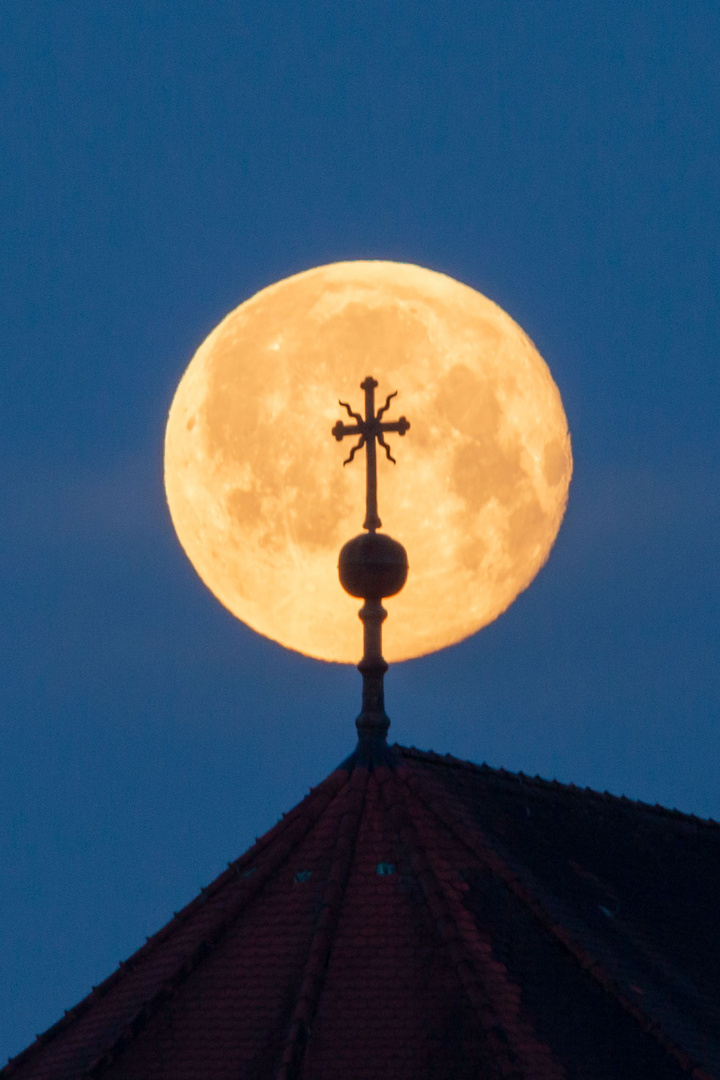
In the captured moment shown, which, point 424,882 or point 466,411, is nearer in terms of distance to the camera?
point 424,882

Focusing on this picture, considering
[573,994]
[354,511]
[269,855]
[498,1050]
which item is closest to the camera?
[498,1050]

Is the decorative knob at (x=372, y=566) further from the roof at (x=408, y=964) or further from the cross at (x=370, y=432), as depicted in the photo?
the roof at (x=408, y=964)

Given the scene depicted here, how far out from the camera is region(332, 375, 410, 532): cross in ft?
79.4

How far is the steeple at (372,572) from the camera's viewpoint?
23.6 meters

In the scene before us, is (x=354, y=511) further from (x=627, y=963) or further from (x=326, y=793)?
(x=627, y=963)

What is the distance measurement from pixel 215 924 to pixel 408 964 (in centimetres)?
216

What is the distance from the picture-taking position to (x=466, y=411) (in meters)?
25.4

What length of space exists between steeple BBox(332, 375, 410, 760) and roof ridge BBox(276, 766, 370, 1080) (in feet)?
2.60

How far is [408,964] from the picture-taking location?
20484mm

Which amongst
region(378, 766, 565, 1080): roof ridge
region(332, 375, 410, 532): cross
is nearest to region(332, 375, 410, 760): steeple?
region(332, 375, 410, 532): cross

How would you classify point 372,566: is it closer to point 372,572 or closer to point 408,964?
point 372,572

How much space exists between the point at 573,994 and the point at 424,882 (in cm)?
163

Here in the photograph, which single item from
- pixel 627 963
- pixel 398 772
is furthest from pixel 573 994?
pixel 398 772

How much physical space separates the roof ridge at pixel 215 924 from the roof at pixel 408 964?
0.06 feet
